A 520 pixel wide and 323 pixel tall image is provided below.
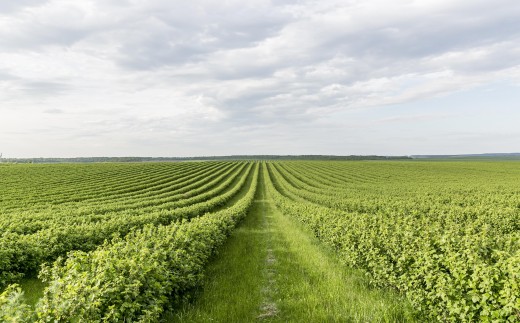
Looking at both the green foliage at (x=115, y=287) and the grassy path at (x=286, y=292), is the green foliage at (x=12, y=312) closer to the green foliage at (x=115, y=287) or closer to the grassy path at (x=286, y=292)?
the green foliage at (x=115, y=287)

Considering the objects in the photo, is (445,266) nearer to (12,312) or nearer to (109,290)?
(109,290)

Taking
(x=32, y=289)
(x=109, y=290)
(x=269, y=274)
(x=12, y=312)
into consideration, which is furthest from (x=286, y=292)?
(x=32, y=289)

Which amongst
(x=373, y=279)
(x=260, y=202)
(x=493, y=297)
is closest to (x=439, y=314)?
(x=493, y=297)

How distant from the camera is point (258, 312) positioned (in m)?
9.16

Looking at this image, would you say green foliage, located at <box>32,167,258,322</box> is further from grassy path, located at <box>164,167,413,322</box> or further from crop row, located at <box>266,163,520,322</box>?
crop row, located at <box>266,163,520,322</box>

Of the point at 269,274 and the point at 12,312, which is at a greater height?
the point at 12,312

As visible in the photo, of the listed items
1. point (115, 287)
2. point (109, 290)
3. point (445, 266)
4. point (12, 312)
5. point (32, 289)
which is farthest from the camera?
point (32, 289)

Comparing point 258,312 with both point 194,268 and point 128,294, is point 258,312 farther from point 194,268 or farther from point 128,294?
point 128,294

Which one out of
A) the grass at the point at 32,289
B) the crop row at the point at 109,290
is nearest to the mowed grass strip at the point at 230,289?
the crop row at the point at 109,290

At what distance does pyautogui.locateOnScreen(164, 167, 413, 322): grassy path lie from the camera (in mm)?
8664

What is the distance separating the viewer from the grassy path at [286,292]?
28.4 ft

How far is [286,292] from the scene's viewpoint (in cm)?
1061

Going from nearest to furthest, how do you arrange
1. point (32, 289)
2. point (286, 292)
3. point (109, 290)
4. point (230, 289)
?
1. point (109, 290)
2. point (286, 292)
3. point (230, 289)
4. point (32, 289)

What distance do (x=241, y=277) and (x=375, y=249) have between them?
5.20 metres
